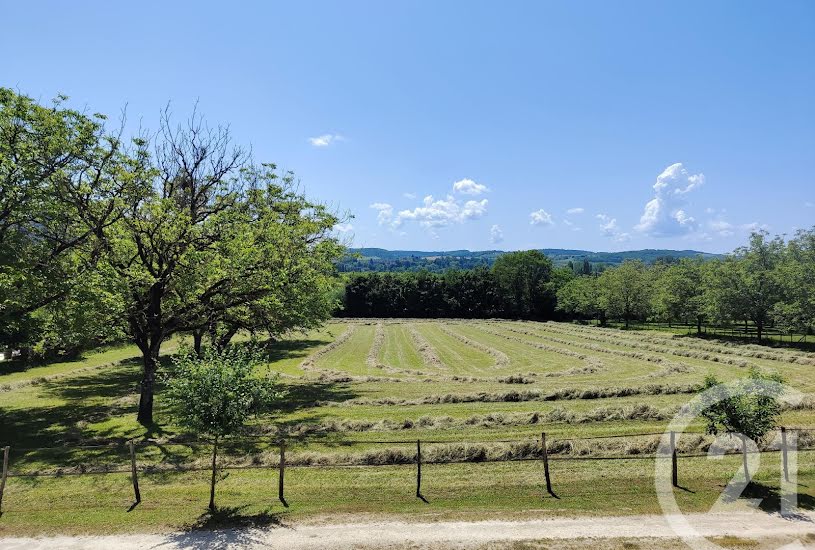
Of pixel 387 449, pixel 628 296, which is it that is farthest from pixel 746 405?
pixel 628 296

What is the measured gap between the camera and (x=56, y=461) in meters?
18.4

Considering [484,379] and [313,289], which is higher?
[313,289]

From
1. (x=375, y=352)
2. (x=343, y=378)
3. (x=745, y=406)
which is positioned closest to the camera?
(x=745, y=406)

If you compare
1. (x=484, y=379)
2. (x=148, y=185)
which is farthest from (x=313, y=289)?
(x=484, y=379)

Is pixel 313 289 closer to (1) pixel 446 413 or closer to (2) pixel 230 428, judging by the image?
(1) pixel 446 413

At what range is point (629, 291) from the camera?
87.4 meters

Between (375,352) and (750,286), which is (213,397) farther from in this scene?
(750,286)

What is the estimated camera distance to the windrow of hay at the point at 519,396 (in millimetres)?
26844

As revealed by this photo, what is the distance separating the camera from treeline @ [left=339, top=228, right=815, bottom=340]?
5738 centimetres

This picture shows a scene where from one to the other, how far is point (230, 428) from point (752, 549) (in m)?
13.3

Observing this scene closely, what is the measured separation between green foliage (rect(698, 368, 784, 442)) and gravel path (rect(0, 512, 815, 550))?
2.50 meters

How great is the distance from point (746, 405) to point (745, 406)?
45 mm

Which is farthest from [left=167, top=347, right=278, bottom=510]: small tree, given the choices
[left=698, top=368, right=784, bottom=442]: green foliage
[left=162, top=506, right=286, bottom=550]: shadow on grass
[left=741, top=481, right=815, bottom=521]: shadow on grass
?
[left=741, top=481, right=815, bottom=521]: shadow on grass

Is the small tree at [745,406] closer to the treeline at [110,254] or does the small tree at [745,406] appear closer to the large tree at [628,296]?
the treeline at [110,254]
